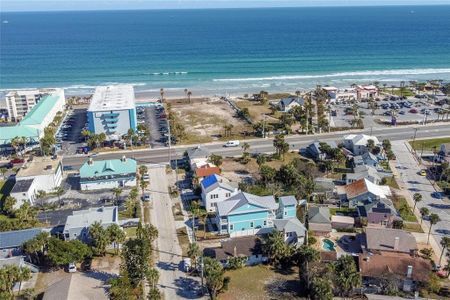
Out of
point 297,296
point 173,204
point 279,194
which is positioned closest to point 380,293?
point 297,296

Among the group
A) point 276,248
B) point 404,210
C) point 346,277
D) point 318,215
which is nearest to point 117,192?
point 276,248

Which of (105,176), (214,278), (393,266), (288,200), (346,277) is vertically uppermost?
(105,176)

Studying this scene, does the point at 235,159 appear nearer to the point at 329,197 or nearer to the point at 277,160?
the point at 277,160

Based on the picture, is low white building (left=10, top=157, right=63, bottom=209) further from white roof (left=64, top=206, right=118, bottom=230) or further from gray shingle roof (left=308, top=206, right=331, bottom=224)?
gray shingle roof (left=308, top=206, right=331, bottom=224)

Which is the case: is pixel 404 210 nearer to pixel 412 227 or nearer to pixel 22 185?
pixel 412 227

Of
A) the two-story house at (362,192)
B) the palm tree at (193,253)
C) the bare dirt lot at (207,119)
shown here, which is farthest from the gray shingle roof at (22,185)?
the two-story house at (362,192)

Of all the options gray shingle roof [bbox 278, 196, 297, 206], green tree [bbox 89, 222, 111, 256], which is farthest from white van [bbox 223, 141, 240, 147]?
green tree [bbox 89, 222, 111, 256]

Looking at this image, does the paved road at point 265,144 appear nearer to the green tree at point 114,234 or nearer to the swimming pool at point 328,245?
the green tree at point 114,234
